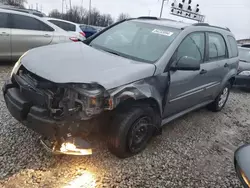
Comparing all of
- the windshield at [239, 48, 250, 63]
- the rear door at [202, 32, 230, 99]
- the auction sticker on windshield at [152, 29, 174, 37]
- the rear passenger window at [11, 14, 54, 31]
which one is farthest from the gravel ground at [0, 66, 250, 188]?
the windshield at [239, 48, 250, 63]

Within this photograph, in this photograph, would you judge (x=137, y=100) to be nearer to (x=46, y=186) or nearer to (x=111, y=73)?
(x=111, y=73)

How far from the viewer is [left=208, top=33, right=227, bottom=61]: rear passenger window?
13.7 ft

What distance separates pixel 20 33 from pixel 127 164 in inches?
204

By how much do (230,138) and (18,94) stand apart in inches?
133

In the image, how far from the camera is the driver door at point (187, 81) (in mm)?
3318

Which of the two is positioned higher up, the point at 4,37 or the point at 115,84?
the point at 115,84

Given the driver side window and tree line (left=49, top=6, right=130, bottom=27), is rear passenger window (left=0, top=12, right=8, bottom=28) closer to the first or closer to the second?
the driver side window

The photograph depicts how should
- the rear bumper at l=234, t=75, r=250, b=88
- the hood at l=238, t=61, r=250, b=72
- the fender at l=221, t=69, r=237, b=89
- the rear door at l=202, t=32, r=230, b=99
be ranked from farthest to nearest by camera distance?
the hood at l=238, t=61, r=250, b=72
the rear bumper at l=234, t=75, r=250, b=88
the fender at l=221, t=69, r=237, b=89
the rear door at l=202, t=32, r=230, b=99

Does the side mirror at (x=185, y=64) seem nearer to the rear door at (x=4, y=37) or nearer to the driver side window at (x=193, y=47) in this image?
the driver side window at (x=193, y=47)

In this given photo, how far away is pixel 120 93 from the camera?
8.46ft

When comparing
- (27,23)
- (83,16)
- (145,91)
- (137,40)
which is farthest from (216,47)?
(83,16)

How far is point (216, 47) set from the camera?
4395mm

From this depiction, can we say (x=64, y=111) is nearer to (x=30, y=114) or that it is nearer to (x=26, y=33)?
(x=30, y=114)

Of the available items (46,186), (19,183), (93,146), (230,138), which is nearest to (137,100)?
(93,146)
